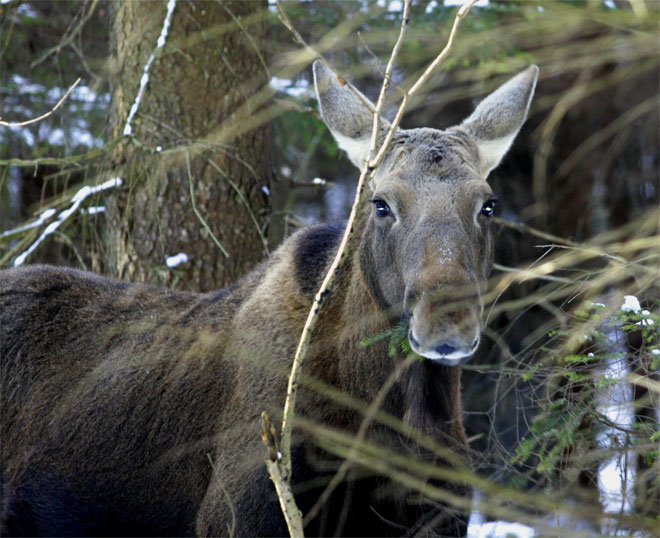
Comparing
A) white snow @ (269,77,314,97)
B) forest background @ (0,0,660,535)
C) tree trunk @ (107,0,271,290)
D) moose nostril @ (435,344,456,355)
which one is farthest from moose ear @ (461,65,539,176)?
white snow @ (269,77,314,97)

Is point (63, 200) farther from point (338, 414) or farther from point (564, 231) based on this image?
point (564, 231)

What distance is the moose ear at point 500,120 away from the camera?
5074mm

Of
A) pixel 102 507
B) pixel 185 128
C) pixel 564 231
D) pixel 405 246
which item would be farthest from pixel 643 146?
pixel 102 507

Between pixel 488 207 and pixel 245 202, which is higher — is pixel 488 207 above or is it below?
above

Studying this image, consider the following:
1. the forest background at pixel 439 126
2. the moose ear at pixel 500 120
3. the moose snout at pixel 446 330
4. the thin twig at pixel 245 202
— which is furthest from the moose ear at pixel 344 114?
the moose snout at pixel 446 330

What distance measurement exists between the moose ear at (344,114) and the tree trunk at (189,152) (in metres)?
1.39

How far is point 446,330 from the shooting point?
11.6ft

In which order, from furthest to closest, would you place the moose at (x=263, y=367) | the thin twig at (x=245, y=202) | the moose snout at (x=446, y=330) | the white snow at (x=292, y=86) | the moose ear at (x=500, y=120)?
the white snow at (x=292, y=86), the thin twig at (x=245, y=202), the moose ear at (x=500, y=120), the moose at (x=263, y=367), the moose snout at (x=446, y=330)

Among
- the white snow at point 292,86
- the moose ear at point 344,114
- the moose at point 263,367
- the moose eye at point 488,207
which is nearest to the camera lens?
the moose at point 263,367

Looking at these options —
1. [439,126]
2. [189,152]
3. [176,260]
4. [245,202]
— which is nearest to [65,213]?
[176,260]

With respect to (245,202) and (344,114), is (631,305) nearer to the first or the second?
(344,114)

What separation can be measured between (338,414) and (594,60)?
2.26 m

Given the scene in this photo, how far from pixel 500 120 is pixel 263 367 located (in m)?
2.16

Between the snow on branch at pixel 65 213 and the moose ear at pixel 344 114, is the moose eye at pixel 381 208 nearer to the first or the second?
the moose ear at pixel 344 114
